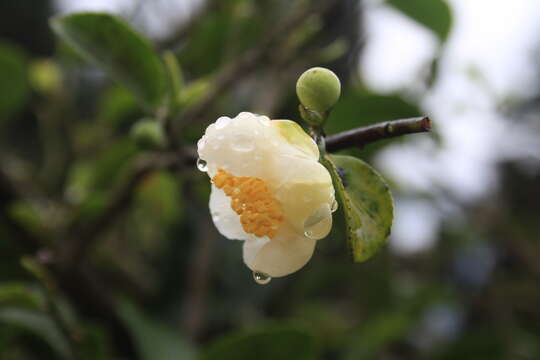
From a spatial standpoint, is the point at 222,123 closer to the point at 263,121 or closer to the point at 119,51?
the point at 263,121

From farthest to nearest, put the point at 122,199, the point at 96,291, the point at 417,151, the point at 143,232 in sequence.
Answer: the point at 417,151 < the point at 143,232 < the point at 96,291 < the point at 122,199

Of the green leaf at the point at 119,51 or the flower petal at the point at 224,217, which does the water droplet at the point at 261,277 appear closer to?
the flower petal at the point at 224,217

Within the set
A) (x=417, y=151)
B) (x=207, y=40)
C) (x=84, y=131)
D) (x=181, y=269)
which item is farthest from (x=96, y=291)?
(x=417, y=151)

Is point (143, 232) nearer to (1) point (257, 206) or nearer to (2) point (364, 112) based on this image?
(2) point (364, 112)

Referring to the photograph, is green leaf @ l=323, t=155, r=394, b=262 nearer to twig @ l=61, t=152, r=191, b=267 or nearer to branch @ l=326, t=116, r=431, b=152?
branch @ l=326, t=116, r=431, b=152

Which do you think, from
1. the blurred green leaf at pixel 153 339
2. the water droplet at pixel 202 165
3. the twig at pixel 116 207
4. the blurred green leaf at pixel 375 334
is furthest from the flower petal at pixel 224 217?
the blurred green leaf at pixel 375 334

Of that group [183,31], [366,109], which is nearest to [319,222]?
[366,109]
